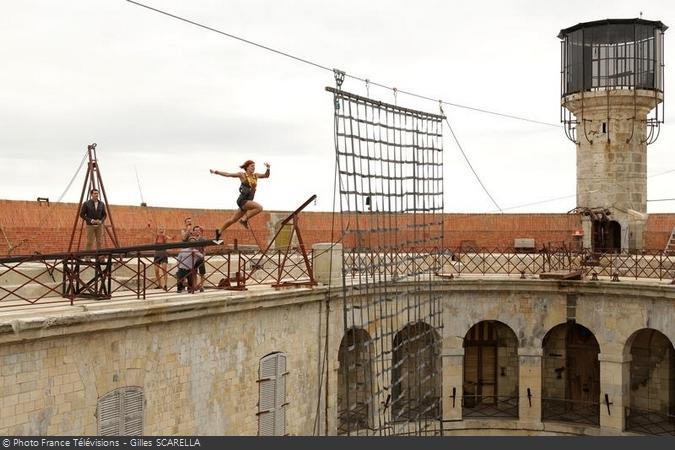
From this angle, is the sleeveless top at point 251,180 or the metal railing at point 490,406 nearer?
the sleeveless top at point 251,180

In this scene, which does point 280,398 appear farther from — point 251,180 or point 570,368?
point 570,368

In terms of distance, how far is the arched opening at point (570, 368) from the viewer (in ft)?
91.8

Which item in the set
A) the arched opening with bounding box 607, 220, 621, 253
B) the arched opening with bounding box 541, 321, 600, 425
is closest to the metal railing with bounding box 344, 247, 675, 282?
the arched opening with bounding box 607, 220, 621, 253

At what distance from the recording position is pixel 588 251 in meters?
27.3

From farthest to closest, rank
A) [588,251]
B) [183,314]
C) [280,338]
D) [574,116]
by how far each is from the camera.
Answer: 1. [574,116]
2. [588,251]
3. [280,338]
4. [183,314]

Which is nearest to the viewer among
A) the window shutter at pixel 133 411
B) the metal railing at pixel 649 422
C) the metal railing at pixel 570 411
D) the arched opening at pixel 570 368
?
the window shutter at pixel 133 411

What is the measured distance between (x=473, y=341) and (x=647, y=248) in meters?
7.09

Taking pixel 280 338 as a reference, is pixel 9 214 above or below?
above

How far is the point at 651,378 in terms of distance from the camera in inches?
1056

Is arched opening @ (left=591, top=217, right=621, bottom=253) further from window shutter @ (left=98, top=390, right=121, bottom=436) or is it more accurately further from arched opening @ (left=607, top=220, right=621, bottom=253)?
window shutter @ (left=98, top=390, right=121, bottom=436)

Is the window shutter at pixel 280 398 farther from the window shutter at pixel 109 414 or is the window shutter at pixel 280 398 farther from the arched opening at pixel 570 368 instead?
the arched opening at pixel 570 368

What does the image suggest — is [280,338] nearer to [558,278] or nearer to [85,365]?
[85,365]

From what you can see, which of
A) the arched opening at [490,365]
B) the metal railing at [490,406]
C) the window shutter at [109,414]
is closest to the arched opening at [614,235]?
the arched opening at [490,365]
